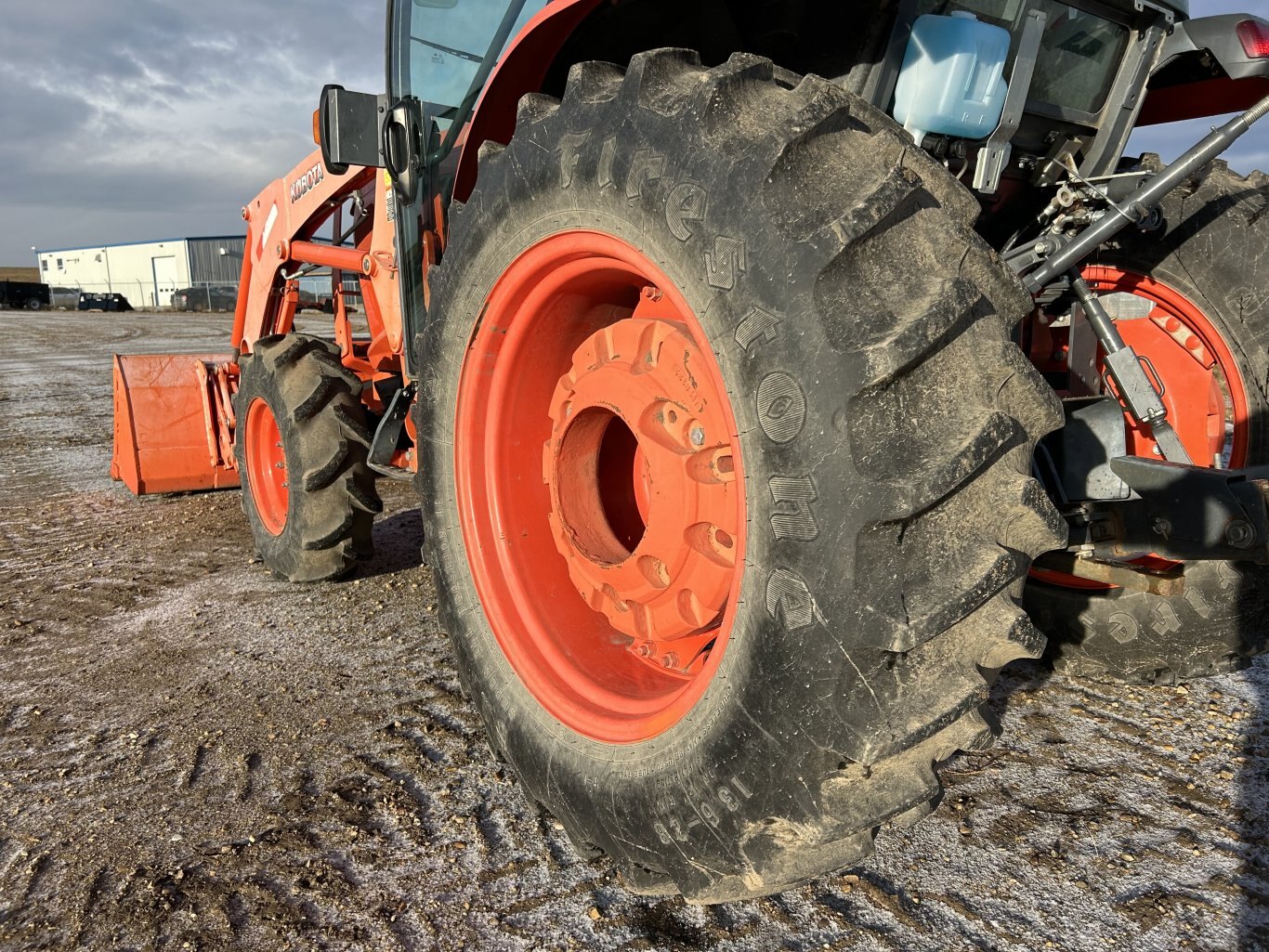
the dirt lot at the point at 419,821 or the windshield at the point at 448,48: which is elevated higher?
the windshield at the point at 448,48

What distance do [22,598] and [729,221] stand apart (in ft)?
12.6

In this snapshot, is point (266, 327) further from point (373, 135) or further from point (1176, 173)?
point (1176, 173)

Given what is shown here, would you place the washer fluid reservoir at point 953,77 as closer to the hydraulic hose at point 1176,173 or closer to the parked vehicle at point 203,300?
the hydraulic hose at point 1176,173

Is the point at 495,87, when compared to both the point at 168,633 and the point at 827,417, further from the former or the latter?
the point at 168,633

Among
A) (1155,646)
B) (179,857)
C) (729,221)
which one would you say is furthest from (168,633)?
(1155,646)

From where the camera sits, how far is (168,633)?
335 cm

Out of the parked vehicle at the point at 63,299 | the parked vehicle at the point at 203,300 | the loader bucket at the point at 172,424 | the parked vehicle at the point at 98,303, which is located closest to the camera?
the loader bucket at the point at 172,424

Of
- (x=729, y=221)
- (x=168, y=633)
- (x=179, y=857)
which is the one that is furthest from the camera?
(x=168, y=633)

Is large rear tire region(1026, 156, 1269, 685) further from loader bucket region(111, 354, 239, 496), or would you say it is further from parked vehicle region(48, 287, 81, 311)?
parked vehicle region(48, 287, 81, 311)

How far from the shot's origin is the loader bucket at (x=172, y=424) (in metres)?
5.29

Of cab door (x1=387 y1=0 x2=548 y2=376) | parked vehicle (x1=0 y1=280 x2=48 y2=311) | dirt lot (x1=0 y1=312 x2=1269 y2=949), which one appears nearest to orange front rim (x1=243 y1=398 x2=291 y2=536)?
dirt lot (x1=0 y1=312 x2=1269 y2=949)

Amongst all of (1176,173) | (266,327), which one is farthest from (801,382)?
(266,327)

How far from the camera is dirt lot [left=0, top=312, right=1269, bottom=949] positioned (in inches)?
66.6

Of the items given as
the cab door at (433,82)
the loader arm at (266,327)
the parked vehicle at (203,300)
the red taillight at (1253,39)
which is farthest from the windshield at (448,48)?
the parked vehicle at (203,300)
